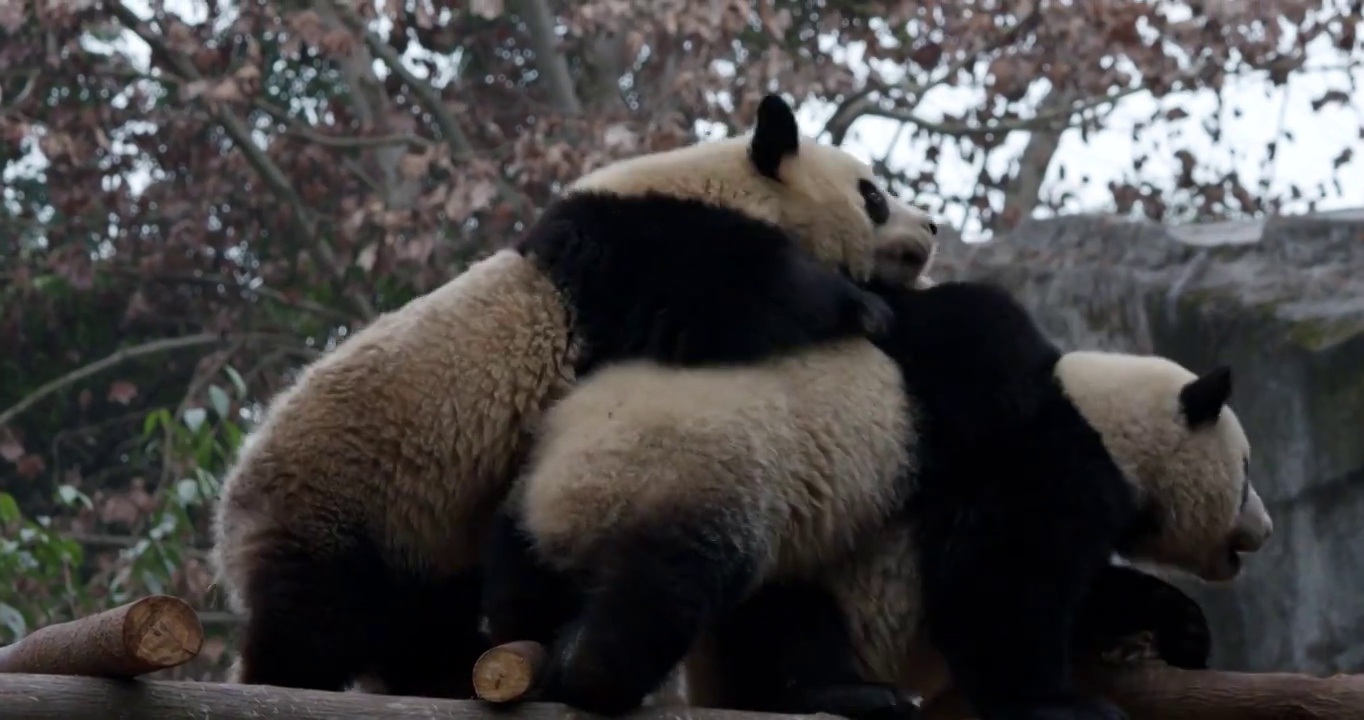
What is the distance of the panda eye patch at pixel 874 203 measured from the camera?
4043mm

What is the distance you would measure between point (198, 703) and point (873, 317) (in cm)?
164

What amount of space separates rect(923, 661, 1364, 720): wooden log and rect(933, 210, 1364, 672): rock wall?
10.6 feet

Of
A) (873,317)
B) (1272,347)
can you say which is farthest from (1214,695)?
(1272,347)

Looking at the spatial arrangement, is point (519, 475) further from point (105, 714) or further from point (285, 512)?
point (105, 714)

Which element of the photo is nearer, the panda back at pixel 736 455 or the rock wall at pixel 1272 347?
the panda back at pixel 736 455

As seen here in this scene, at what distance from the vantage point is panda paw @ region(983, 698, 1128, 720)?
3441mm

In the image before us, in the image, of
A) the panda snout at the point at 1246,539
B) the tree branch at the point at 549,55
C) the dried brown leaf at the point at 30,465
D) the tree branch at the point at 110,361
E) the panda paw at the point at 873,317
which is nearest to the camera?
the panda paw at the point at 873,317

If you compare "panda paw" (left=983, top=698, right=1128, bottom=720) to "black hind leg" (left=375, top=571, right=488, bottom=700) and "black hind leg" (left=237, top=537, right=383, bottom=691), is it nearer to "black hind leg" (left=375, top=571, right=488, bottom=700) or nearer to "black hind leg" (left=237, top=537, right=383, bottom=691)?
"black hind leg" (left=375, top=571, right=488, bottom=700)

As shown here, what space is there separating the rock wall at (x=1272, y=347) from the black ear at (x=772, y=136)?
3.45 meters

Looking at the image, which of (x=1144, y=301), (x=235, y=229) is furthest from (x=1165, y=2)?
(x=235, y=229)

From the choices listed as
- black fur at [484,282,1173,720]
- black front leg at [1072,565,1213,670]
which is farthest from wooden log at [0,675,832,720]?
black front leg at [1072,565,1213,670]

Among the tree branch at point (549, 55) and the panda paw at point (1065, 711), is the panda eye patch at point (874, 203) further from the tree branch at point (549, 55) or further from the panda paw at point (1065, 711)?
the tree branch at point (549, 55)

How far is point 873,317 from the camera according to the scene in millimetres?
3682

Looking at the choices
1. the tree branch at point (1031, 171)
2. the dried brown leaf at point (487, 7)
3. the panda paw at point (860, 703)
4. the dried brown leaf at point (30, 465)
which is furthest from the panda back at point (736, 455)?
the tree branch at point (1031, 171)
